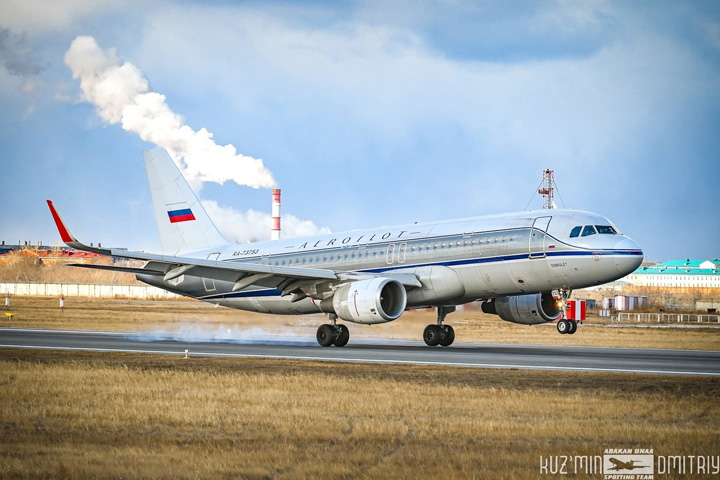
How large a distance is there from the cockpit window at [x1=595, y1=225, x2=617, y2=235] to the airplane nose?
583 millimetres

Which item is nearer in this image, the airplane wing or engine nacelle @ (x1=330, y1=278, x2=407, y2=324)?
engine nacelle @ (x1=330, y1=278, x2=407, y2=324)

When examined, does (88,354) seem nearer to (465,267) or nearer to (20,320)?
(465,267)

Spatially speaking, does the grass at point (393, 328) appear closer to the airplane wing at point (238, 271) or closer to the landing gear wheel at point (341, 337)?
the landing gear wheel at point (341, 337)

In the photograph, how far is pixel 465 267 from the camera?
99.5 ft

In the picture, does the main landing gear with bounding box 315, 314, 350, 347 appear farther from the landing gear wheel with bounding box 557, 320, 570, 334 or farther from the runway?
the landing gear wheel with bounding box 557, 320, 570, 334

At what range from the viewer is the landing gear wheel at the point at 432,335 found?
33094 millimetres

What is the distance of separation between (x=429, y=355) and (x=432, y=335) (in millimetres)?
6200

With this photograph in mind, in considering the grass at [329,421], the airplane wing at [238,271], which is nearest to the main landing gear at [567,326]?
the airplane wing at [238,271]

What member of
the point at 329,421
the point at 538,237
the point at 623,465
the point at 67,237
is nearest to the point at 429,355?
the point at 538,237

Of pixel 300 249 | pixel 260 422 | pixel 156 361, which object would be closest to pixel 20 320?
pixel 300 249

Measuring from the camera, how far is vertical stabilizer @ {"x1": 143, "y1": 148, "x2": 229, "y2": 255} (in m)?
41.4

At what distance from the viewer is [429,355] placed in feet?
88.4

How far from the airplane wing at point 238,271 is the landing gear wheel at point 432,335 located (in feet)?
9.47

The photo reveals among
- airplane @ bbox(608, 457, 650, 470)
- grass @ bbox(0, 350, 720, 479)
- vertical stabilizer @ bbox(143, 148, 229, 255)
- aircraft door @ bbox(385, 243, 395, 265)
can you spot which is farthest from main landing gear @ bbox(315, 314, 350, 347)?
airplane @ bbox(608, 457, 650, 470)
